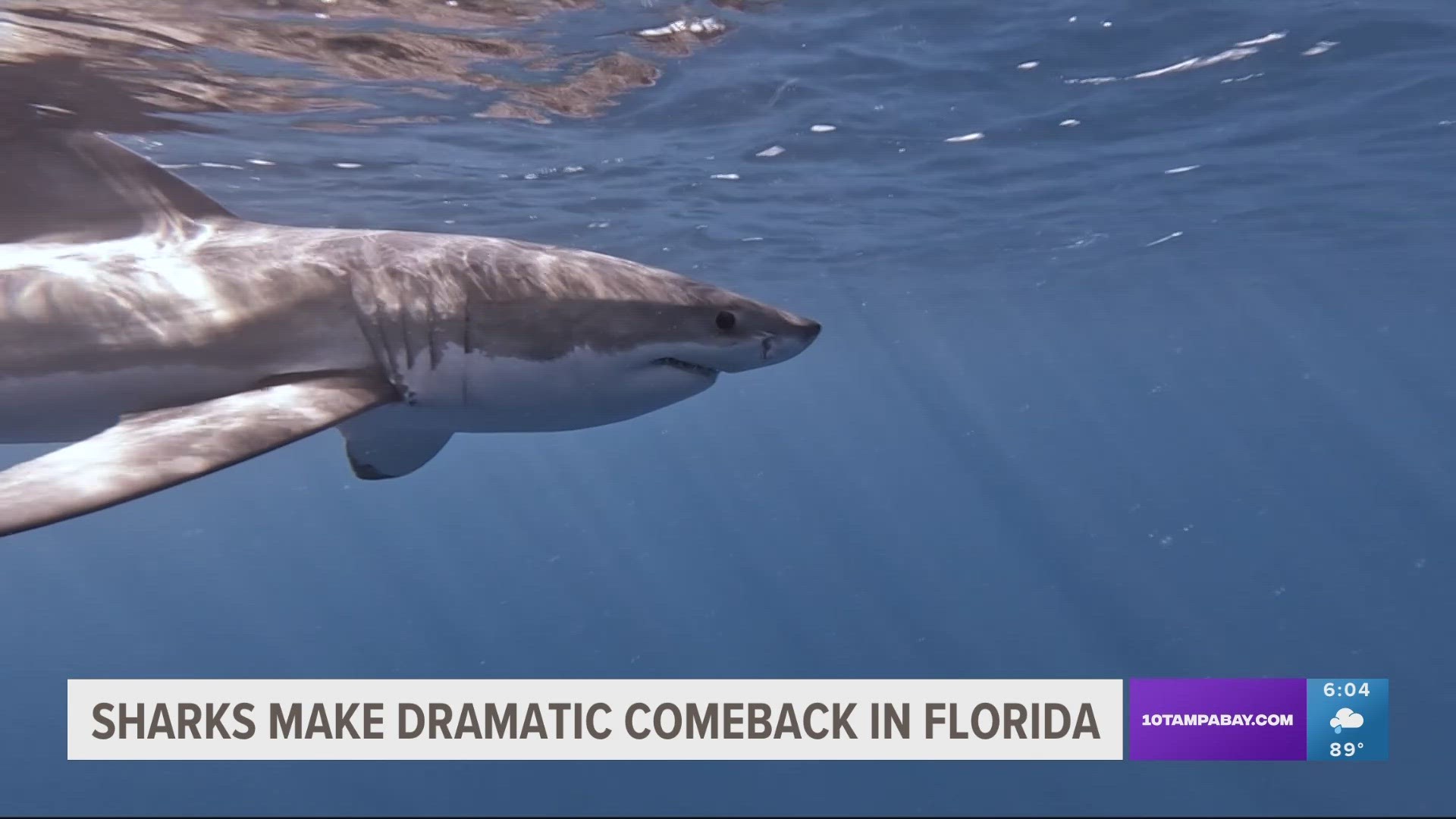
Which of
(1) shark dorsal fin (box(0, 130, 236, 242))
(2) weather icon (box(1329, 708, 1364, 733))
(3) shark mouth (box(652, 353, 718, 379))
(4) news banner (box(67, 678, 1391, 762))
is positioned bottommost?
(2) weather icon (box(1329, 708, 1364, 733))

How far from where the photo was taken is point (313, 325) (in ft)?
16.4

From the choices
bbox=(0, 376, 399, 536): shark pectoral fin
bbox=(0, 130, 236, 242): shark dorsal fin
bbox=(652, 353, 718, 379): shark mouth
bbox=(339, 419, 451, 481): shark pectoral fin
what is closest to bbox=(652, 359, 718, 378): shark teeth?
bbox=(652, 353, 718, 379): shark mouth

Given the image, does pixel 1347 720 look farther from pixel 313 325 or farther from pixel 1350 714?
pixel 313 325

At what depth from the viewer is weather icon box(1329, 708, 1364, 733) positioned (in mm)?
12298

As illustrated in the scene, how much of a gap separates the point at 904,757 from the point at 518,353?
27456 mm

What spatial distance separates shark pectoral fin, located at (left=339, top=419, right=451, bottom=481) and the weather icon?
37.5 ft

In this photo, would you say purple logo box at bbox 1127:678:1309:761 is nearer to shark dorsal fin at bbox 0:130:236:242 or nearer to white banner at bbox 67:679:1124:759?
white banner at bbox 67:679:1124:759

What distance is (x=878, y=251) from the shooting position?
92.2ft

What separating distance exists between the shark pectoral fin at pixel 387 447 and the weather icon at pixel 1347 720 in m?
11.4

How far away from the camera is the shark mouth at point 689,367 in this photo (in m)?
5.16

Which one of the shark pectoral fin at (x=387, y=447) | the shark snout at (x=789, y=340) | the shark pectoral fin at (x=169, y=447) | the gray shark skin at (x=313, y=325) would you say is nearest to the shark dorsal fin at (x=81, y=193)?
the gray shark skin at (x=313, y=325)

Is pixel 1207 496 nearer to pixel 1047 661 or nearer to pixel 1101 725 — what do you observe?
pixel 1047 661

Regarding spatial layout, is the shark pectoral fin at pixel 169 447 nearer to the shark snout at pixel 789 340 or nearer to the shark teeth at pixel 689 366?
the shark teeth at pixel 689 366

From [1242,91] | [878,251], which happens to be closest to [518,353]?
[1242,91]
